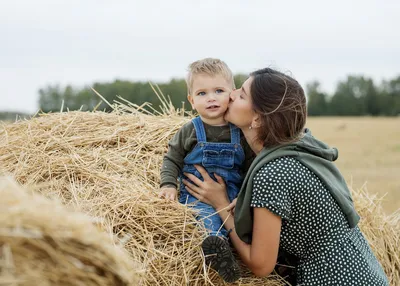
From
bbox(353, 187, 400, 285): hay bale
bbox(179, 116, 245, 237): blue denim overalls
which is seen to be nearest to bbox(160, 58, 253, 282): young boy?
bbox(179, 116, 245, 237): blue denim overalls

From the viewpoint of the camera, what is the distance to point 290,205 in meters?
3.23

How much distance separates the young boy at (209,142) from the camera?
379 centimetres

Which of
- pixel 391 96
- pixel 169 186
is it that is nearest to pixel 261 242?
pixel 169 186

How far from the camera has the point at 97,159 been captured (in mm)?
4105

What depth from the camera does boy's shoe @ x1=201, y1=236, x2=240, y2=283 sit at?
318 cm

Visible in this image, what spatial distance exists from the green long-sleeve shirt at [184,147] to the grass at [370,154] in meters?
3.36

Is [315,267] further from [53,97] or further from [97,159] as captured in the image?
[53,97]

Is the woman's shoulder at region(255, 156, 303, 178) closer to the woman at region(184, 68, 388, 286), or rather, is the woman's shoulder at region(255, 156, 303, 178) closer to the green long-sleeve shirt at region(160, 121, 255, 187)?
the woman at region(184, 68, 388, 286)

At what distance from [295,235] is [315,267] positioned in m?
0.22

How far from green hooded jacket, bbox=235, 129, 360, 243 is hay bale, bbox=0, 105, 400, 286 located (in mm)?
303

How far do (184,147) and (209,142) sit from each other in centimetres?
21

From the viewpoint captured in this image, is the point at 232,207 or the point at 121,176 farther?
the point at 121,176

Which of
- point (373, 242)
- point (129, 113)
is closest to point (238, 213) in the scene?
point (373, 242)

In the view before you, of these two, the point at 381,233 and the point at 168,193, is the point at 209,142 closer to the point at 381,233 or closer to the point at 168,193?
the point at 168,193
